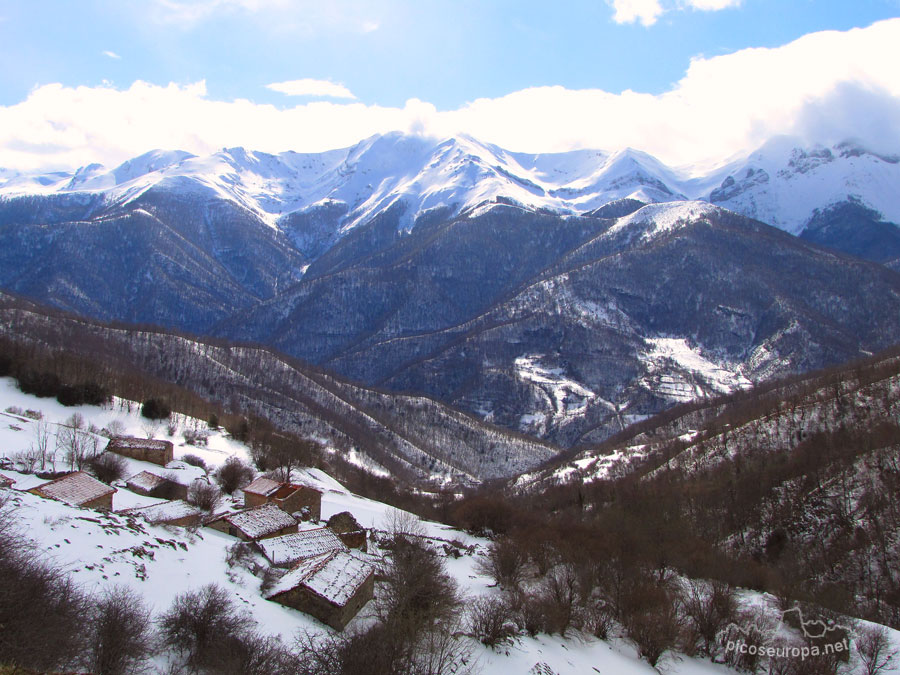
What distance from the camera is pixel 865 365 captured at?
143m

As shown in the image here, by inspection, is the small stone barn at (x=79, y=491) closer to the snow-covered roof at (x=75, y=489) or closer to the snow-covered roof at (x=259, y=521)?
the snow-covered roof at (x=75, y=489)

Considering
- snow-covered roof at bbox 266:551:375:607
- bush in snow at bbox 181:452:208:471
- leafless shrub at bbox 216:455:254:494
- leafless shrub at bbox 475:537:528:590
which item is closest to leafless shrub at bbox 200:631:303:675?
snow-covered roof at bbox 266:551:375:607

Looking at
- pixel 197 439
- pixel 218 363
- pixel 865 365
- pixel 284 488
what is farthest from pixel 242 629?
pixel 218 363

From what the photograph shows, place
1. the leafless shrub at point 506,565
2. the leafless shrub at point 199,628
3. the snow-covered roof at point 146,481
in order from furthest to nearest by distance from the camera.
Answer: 1. the snow-covered roof at point 146,481
2. the leafless shrub at point 506,565
3. the leafless shrub at point 199,628

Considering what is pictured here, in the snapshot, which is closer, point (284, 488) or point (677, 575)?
point (677, 575)

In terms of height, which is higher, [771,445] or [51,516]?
[51,516]

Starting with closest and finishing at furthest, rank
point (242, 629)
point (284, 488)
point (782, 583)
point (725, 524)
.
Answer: point (242, 629) < point (782, 583) < point (284, 488) < point (725, 524)

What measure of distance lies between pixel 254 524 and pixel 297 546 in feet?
15.3

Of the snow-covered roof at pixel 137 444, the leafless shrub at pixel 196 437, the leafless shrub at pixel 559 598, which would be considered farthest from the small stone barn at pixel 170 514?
the leafless shrub at pixel 196 437

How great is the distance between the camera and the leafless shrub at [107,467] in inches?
2005

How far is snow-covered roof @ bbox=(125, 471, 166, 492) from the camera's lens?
48.2 meters

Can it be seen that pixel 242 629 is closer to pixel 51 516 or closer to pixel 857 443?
pixel 51 516

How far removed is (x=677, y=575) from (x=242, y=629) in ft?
125

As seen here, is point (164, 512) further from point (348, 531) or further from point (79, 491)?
point (348, 531)
